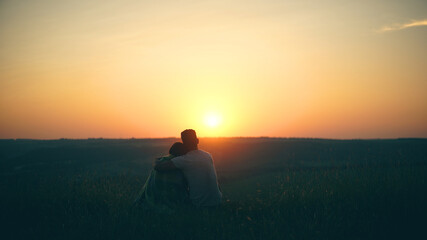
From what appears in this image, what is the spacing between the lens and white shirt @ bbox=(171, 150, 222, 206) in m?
5.75

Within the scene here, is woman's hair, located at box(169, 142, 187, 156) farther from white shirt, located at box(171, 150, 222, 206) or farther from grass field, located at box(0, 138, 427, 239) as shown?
grass field, located at box(0, 138, 427, 239)

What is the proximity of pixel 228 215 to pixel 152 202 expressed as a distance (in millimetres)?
1462

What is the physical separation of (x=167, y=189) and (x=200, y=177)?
66 centimetres

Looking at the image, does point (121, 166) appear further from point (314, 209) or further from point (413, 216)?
point (413, 216)

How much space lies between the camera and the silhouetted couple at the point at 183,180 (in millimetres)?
5734

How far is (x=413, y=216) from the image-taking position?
18.1 ft

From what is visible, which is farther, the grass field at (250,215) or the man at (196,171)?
the man at (196,171)

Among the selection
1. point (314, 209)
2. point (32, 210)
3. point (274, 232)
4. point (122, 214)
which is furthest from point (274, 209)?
point (32, 210)

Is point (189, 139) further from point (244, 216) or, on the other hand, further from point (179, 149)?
point (244, 216)

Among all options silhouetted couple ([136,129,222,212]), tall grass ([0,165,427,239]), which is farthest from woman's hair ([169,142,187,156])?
tall grass ([0,165,427,239])

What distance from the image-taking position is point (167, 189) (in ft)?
19.0

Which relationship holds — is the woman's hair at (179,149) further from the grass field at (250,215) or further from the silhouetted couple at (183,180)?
the grass field at (250,215)

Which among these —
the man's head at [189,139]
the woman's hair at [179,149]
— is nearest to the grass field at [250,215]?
the woman's hair at [179,149]

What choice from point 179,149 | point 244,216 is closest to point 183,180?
point 179,149
